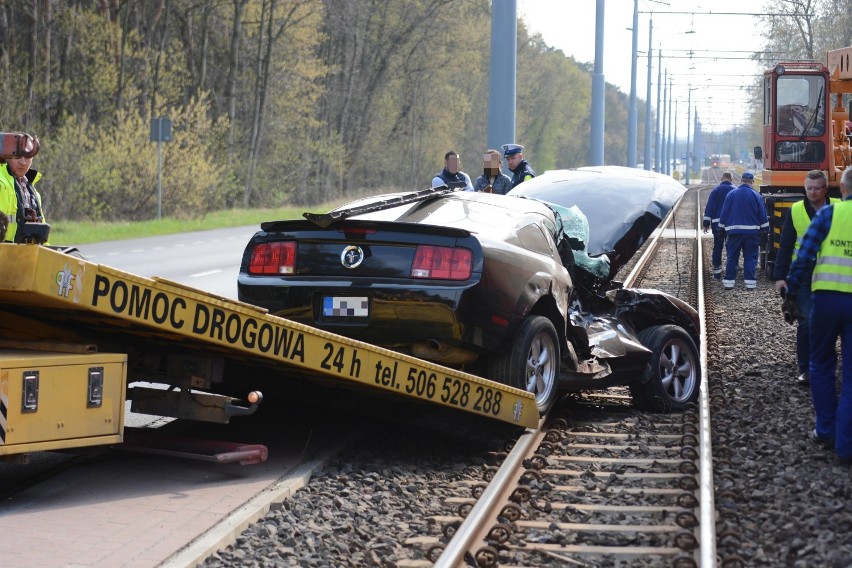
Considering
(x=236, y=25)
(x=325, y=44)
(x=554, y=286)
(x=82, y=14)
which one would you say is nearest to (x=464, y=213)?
(x=554, y=286)

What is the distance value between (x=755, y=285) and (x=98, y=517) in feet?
54.7

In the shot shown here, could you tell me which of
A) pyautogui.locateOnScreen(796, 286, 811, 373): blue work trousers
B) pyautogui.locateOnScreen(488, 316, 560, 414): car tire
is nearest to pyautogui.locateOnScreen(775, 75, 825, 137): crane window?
pyautogui.locateOnScreen(796, 286, 811, 373): blue work trousers

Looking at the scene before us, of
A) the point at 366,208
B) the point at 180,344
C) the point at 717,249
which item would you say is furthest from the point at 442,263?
the point at 717,249

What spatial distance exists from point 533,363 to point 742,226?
1320cm

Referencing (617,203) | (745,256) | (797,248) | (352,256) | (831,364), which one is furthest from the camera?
(745,256)

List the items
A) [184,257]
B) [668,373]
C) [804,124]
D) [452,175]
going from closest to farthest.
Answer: [668,373] < [452,175] < [804,124] < [184,257]

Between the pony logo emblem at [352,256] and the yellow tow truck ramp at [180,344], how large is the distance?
77 centimetres

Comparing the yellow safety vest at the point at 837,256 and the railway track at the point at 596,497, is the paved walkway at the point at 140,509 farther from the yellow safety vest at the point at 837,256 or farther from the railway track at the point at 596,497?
the yellow safety vest at the point at 837,256

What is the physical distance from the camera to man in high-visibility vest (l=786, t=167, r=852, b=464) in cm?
792

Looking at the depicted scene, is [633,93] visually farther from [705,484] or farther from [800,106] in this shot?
[705,484]

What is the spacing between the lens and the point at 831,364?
8.25 meters

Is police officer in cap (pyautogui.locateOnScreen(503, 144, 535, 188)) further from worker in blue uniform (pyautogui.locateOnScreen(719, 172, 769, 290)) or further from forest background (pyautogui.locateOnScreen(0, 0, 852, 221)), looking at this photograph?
forest background (pyautogui.locateOnScreen(0, 0, 852, 221))

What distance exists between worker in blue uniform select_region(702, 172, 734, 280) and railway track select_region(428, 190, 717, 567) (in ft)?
43.4

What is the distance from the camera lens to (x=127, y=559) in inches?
219
